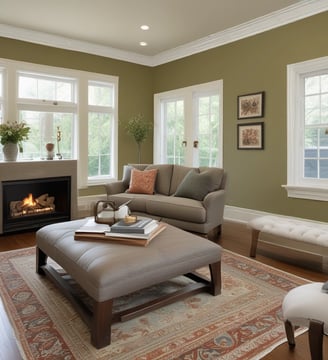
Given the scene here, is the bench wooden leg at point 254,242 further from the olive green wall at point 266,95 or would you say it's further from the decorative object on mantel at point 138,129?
the decorative object on mantel at point 138,129

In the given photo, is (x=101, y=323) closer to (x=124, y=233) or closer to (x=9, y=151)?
(x=124, y=233)

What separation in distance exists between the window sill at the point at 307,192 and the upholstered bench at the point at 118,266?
2209 millimetres

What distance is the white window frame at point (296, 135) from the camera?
160 inches

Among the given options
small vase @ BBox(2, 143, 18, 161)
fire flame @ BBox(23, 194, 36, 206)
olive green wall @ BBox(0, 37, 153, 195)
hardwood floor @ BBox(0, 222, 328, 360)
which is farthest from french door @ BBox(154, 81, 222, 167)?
small vase @ BBox(2, 143, 18, 161)

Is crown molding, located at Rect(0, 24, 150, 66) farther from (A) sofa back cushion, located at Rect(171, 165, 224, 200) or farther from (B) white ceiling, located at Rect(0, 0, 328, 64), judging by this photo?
(A) sofa back cushion, located at Rect(171, 165, 224, 200)

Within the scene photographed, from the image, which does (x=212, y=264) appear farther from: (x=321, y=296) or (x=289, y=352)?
(x=321, y=296)

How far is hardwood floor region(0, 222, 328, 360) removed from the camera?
1.71 m

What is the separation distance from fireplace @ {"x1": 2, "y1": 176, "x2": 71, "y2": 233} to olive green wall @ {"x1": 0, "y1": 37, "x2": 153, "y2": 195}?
2.74 feet

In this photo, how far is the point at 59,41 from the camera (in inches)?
202

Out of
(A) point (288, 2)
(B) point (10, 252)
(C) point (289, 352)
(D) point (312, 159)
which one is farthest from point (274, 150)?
(B) point (10, 252)

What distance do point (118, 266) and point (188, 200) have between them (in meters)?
2.14

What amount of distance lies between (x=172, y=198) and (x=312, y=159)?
1.87 metres

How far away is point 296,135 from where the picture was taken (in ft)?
13.6

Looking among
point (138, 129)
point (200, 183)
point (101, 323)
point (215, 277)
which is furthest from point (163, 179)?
point (101, 323)
